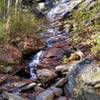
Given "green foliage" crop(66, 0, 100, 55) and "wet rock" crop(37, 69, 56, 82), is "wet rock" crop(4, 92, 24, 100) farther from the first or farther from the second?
"green foliage" crop(66, 0, 100, 55)

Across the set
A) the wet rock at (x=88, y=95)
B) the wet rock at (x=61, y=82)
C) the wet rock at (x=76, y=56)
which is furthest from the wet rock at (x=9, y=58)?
the wet rock at (x=88, y=95)

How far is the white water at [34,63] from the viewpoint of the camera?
31.9 feet

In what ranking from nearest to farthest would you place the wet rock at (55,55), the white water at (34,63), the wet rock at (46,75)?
the wet rock at (46,75) < the white water at (34,63) < the wet rock at (55,55)

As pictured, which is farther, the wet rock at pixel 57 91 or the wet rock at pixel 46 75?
the wet rock at pixel 46 75

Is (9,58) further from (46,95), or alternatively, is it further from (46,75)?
(46,95)

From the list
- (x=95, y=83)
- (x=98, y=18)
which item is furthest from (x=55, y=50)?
(x=95, y=83)

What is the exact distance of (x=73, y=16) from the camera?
1623 cm

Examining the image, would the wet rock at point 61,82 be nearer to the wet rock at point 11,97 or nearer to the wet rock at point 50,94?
the wet rock at point 50,94

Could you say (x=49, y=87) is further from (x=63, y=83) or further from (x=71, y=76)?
(x=71, y=76)

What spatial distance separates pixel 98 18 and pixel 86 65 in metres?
5.87

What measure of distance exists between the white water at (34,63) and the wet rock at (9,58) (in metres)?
0.50

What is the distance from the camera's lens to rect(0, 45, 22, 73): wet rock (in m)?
9.80

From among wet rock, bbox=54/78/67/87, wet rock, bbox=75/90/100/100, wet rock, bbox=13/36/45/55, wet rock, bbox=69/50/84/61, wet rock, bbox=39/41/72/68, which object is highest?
wet rock, bbox=13/36/45/55

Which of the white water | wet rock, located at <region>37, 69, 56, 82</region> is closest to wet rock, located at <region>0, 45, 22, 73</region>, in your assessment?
the white water
